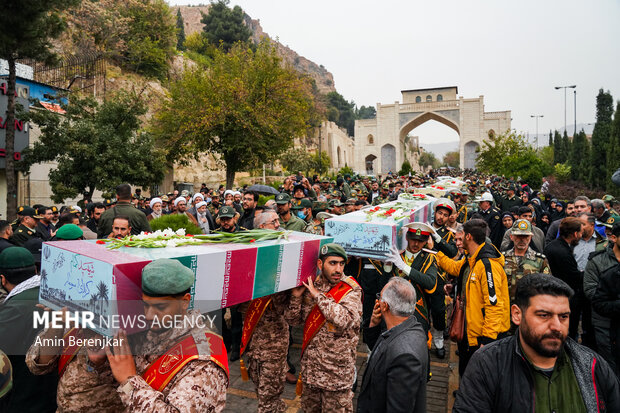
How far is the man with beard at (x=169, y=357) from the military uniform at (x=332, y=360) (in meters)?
1.28

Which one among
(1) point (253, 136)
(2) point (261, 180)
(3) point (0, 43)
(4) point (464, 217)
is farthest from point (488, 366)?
(2) point (261, 180)

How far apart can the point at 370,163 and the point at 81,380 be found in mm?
65645

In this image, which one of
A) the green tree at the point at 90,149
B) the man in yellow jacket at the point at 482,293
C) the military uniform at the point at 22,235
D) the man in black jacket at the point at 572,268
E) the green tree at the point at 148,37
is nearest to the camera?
the man in yellow jacket at the point at 482,293

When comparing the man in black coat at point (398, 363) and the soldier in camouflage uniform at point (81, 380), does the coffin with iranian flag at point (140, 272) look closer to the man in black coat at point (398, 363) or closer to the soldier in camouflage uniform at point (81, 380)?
the soldier in camouflage uniform at point (81, 380)

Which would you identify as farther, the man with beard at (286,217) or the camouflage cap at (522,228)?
the man with beard at (286,217)

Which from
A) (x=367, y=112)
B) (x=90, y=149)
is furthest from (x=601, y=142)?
(x=367, y=112)

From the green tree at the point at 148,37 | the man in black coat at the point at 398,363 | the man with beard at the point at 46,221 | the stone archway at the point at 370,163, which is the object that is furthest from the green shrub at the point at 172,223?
the stone archway at the point at 370,163

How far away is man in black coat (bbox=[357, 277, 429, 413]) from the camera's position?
2.48 meters

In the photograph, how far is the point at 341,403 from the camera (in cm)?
320

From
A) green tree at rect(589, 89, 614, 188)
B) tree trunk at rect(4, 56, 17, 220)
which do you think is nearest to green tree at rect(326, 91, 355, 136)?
green tree at rect(589, 89, 614, 188)

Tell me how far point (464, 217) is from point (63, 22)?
491 inches

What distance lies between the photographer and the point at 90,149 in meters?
13.1

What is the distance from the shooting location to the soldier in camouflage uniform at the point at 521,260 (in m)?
4.44

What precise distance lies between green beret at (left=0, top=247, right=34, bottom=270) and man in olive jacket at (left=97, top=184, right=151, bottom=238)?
8.72 ft
